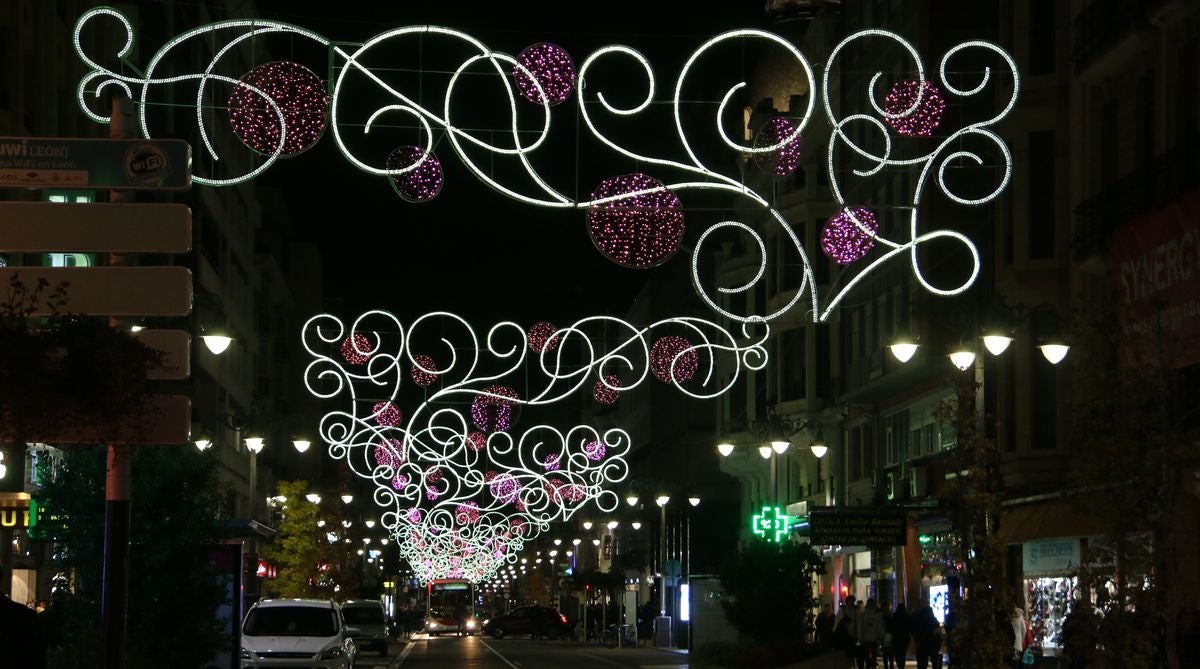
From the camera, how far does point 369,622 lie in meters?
58.2

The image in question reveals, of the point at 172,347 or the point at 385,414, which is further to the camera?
the point at 385,414

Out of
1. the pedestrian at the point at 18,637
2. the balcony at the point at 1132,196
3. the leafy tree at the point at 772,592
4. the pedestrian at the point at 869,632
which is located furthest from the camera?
the pedestrian at the point at 869,632

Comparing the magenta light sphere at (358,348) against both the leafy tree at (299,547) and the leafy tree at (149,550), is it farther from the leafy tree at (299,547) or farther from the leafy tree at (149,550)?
the leafy tree at (299,547)

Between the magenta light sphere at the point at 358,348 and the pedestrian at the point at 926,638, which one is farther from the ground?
the magenta light sphere at the point at 358,348

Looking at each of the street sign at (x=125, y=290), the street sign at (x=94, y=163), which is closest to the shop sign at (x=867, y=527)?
the street sign at (x=94, y=163)

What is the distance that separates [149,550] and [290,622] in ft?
30.2

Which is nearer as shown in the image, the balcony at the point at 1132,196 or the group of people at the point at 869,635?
the balcony at the point at 1132,196

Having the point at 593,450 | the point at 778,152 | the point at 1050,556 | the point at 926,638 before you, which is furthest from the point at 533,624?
the point at 778,152

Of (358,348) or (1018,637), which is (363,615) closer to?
(358,348)

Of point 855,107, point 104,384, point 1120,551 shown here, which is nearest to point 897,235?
point 855,107

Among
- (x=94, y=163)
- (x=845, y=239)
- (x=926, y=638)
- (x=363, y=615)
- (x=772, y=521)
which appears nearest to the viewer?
(x=94, y=163)

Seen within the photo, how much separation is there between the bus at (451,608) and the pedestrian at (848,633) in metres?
65.9

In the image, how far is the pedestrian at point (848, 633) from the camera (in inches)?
1564

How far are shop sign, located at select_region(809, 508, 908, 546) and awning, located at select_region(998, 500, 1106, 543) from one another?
2.11 meters
